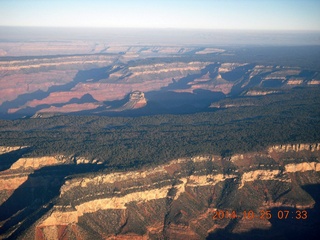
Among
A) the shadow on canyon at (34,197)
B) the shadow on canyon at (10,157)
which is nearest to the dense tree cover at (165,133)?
the shadow on canyon at (10,157)

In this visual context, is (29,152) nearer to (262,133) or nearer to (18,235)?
(18,235)

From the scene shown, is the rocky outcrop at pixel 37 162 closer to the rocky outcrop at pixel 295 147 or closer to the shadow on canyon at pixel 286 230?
the shadow on canyon at pixel 286 230

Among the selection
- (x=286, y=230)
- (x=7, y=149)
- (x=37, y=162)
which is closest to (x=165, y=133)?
(x=37, y=162)

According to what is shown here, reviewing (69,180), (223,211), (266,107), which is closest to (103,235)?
(69,180)

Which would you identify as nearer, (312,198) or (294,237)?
(294,237)

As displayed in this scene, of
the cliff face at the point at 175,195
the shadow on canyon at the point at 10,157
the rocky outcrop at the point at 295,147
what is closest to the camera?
the cliff face at the point at 175,195

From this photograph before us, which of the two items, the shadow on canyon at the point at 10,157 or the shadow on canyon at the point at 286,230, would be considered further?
the shadow on canyon at the point at 10,157

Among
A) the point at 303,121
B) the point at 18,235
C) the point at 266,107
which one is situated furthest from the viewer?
the point at 266,107

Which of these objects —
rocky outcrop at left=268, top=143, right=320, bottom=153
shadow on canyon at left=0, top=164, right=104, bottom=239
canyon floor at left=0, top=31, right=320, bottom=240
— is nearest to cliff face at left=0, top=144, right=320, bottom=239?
rocky outcrop at left=268, top=143, right=320, bottom=153
